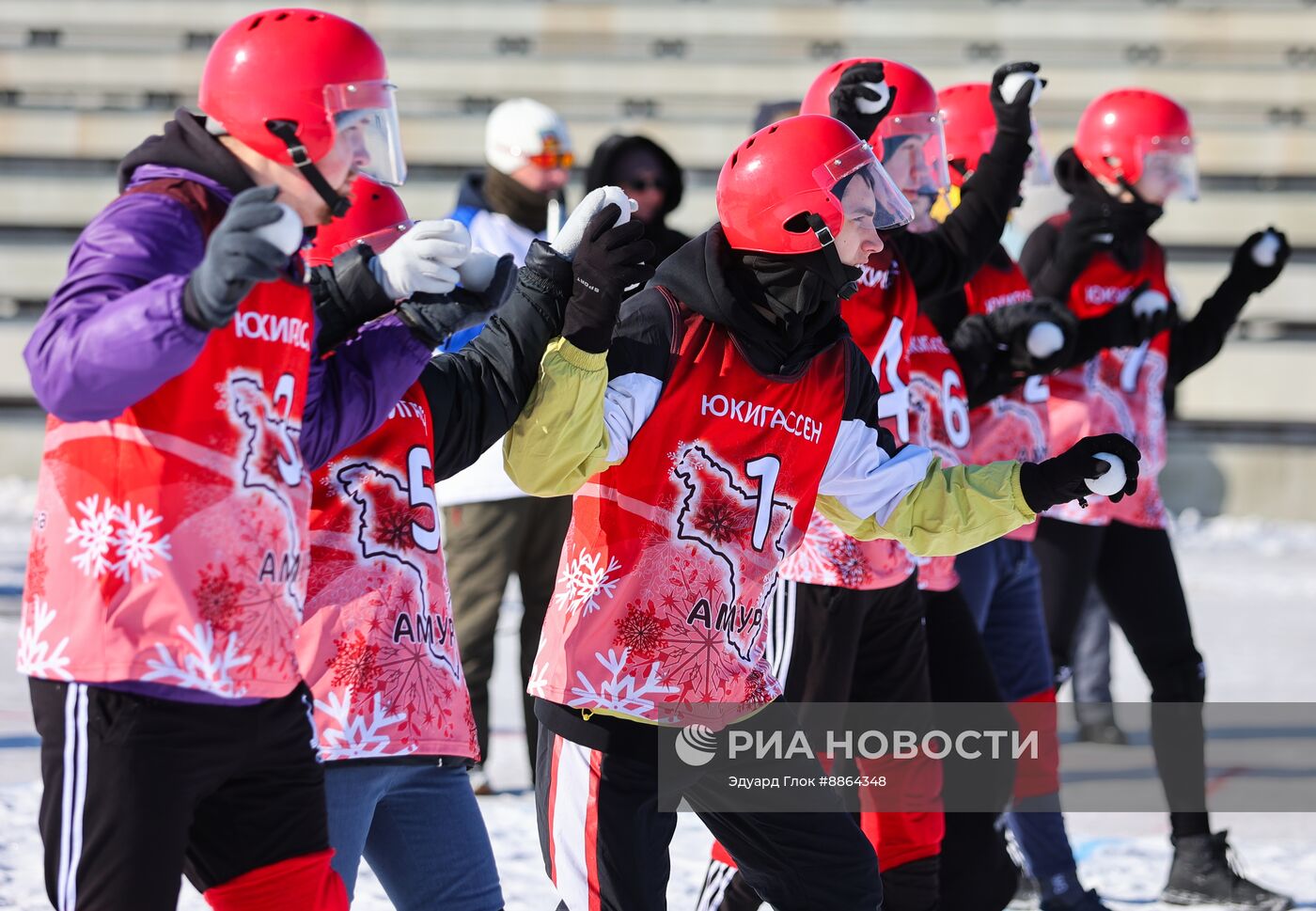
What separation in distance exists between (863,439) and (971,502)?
0.25 metres

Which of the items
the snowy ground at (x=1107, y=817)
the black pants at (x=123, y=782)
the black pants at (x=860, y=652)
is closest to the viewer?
the black pants at (x=123, y=782)

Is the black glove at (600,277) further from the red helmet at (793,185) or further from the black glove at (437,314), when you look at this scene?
the red helmet at (793,185)

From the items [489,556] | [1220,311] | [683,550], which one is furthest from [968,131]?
[683,550]

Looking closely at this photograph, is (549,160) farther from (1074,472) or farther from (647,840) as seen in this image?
(647,840)

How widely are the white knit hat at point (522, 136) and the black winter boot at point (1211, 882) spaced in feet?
10.1

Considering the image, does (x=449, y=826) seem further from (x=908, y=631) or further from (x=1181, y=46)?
(x=1181, y=46)

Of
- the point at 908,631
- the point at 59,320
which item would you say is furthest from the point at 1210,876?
the point at 59,320

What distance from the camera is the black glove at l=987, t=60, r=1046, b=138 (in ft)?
14.3

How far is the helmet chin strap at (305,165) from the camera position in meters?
2.46

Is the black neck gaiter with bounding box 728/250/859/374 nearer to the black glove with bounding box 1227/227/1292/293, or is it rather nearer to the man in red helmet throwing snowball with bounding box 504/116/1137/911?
the man in red helmet throwing snowball with bounding box 504/116/1137/911

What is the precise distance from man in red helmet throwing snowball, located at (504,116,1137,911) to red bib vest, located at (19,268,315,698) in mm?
590

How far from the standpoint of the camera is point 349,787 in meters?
2.78

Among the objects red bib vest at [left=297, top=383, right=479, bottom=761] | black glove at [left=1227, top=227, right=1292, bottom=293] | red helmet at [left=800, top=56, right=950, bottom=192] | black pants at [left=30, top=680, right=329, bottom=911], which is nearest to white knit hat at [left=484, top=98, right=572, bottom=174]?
red helmet at [left=800, top=56, right=950, bottom=192]

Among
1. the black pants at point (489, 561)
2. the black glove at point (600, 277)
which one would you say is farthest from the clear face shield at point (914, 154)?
the black pants at point (489, 561)
